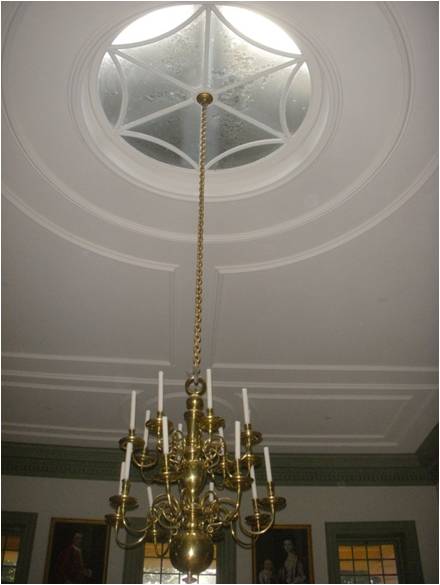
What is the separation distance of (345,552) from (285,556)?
3.32ft

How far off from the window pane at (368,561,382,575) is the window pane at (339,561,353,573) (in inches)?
12.2

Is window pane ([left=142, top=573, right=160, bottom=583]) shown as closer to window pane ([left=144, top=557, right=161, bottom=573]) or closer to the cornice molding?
window pane ([left=144, top=557, right=161, bottom=573])

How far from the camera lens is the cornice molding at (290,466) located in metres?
9.60

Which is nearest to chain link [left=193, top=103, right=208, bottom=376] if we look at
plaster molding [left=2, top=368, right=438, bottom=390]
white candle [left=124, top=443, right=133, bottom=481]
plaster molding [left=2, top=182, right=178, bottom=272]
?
white candle [left=124, top=443, right=133, bottom=481]

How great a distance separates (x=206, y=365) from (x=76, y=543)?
3878 millimetres

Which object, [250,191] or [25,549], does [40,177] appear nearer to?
[250,191]

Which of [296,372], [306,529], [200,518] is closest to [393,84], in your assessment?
[200,518]

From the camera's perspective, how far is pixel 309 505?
A: 9.63 meters

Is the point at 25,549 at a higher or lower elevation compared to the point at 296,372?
lower

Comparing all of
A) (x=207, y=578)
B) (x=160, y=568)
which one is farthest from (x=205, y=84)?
(x=207, y=578)

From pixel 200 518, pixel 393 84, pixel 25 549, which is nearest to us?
pixel 200 518

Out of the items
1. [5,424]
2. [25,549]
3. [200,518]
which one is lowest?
[200,518]

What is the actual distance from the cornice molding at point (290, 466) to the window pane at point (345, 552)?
962 millimetres

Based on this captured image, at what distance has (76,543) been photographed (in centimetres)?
905
